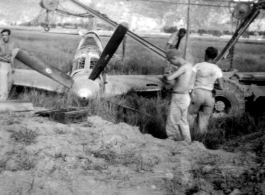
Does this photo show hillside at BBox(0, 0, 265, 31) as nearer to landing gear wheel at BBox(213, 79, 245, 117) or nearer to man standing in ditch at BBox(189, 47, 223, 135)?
landing gear wheel at BBox(213, 79, 245, 117)

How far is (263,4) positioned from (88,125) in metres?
5.93

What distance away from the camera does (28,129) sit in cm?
559

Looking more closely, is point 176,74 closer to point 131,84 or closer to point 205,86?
point 205,86

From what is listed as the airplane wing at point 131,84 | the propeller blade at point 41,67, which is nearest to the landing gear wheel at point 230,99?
the airplane wing at point 131,84

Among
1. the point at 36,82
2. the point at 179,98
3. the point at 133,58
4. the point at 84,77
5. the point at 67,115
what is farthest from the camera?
the point at 133,58

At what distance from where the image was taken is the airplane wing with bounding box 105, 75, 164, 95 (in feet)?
32.5

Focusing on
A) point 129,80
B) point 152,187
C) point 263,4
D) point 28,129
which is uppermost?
point 263,4

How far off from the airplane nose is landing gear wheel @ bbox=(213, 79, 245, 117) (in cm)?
341

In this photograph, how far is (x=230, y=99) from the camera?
8.88 meters

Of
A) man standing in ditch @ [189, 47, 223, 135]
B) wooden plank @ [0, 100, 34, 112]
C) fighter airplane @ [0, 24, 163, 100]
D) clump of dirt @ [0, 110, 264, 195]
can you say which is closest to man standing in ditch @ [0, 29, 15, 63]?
fighter airplane @ [0, 24, 163, 100]

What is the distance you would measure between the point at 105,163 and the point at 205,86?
2.94 meters

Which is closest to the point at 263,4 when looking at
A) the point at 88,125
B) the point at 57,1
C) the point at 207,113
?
the point at 207,113

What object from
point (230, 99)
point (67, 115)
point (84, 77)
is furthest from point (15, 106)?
point (230, 99)

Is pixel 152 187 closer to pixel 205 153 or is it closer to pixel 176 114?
pixel 205 153
